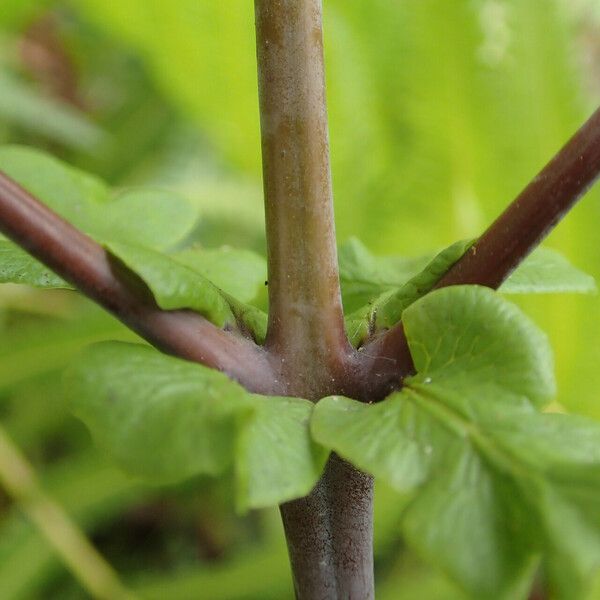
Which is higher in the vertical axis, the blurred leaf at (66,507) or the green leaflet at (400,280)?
the green leaflet at (400,280)

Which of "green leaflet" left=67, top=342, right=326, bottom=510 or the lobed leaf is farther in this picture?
the lobed leaf

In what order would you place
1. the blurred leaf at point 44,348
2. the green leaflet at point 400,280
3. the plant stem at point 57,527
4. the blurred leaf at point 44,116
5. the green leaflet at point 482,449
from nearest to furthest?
→ the green leaflet at point 482,449 < the green leaflet at point 400,280 < the plant stem at point 57,527 < the blurred leaf at point 44,348 < the blurred leaf at point 44,116

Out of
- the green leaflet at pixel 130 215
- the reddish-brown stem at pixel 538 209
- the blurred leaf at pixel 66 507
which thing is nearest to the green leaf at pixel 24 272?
the green leaflet at pixel 130 215

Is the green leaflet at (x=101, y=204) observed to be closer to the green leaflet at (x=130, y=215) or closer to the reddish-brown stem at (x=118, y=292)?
the green leaflet at (x=130, y=215)

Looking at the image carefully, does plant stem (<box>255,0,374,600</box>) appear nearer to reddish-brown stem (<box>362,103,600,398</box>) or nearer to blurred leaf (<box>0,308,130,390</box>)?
reddish-brown stem (<box>362,103,600,398</box>)

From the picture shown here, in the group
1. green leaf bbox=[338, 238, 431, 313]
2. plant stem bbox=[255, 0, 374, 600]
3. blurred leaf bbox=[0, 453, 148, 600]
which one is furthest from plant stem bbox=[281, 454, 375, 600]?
blurred leaf bbox=[0, 453, 148, 600]

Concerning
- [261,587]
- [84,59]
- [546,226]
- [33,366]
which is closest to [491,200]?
[261,587]
